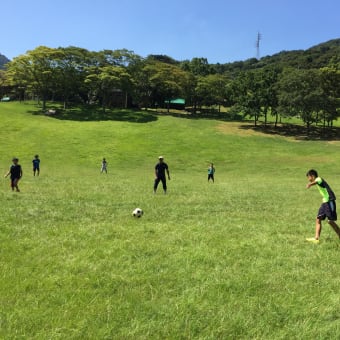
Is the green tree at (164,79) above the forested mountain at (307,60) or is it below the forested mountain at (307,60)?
below

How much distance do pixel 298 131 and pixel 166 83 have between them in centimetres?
2893

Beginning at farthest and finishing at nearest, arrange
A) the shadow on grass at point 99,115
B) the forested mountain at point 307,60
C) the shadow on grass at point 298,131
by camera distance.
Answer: the forested mountain at point 307,60
the shadow on grass at point 99,115
the shadow on grass at point 298,131

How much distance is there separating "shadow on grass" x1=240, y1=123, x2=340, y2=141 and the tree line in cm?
166

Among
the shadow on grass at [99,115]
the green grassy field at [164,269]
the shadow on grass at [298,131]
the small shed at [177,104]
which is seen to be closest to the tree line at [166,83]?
the shadow on grass at [298,131]

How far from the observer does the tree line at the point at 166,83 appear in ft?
223

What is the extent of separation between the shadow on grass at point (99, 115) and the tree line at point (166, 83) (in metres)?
3.78

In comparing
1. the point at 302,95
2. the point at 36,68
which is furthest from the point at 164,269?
the point at 36,68

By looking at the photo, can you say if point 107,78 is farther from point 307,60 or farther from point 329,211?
point 307,60

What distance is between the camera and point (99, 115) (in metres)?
77.7

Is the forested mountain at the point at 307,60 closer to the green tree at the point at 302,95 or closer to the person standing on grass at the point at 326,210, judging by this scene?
the green tree at the point at 302,95

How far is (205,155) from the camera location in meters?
53.2

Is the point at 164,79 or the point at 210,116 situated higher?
the point at 164,79

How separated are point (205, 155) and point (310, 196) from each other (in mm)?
30828

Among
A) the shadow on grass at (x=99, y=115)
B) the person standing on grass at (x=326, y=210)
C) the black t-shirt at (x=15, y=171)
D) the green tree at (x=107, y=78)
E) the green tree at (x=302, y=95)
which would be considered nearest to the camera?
the person standing on grass at (x=326, y=210)
